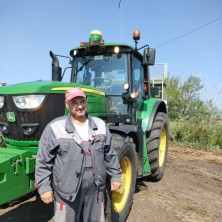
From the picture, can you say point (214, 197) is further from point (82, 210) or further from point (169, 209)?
point (82, 210)

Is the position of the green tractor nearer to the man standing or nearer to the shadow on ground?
the man standing

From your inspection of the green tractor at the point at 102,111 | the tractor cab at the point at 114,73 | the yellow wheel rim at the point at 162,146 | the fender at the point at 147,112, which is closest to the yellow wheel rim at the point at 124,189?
the green tractor at the point at 102,111

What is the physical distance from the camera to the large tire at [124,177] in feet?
12.6

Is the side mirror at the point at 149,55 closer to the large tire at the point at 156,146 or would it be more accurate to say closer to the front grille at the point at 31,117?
the large tire at the point at 156,146

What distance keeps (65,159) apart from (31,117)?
3.12ft

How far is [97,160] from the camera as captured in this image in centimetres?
272

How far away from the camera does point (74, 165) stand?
2.62 metres

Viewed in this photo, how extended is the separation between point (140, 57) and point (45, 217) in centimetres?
287

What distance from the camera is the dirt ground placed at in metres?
4.11

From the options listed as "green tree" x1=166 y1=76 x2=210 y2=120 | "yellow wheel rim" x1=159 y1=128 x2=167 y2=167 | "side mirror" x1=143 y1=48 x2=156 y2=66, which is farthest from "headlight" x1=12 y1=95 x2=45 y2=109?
"green tree" x1=166 y1=76 x2=210 y2=120

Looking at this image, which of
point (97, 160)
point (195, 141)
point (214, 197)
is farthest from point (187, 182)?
point (195, 141)

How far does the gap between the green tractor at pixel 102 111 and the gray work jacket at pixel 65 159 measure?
16.3 inches

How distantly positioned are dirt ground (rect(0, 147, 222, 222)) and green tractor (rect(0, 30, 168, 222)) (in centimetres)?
32

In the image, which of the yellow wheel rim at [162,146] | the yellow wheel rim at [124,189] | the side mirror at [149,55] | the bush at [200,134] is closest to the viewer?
the yellow wheel rim at [124,189]
